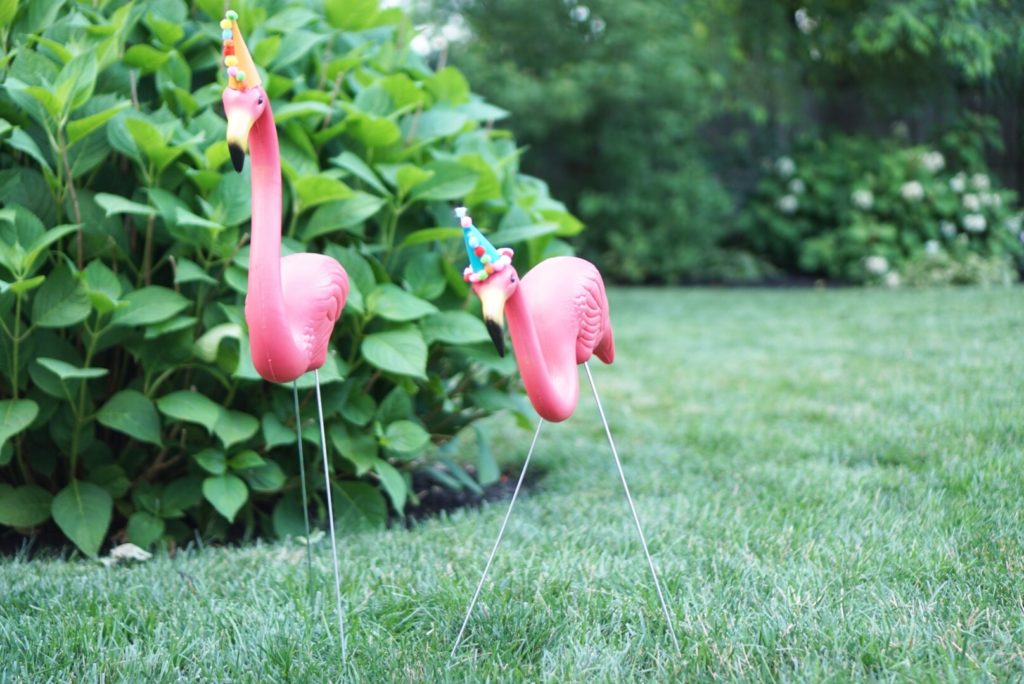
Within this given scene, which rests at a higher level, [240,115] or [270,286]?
[240,115]

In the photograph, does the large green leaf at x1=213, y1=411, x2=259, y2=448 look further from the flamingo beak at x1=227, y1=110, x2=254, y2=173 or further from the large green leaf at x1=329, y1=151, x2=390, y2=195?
the flamingo beak at x1=227, y1=110, x2=254, y2=173

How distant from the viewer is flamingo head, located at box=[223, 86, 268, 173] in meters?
1.49

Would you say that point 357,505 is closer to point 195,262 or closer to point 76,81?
point 195,262

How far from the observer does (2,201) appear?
2.39m

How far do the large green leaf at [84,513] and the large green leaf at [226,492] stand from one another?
26 centimetres

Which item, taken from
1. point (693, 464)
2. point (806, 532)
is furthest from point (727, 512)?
point (693, 464)

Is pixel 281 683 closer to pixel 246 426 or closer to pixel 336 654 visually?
pixel 336 654

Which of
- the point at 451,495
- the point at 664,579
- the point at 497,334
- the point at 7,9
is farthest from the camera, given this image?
the point at 451,495

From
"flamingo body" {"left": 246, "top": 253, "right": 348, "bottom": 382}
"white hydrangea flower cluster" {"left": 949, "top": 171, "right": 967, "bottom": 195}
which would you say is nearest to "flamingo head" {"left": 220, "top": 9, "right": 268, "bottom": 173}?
"flamingo body" {"left": 246, "top": 253, "right": 348, "bottom": 382}

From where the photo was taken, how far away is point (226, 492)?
97.7 inches

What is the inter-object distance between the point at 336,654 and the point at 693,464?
1.74 meters

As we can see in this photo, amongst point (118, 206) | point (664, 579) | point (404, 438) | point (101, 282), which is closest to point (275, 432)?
point (404, 438)

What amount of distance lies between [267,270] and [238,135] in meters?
0.25

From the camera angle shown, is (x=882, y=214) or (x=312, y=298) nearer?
(x=312, y=298)
